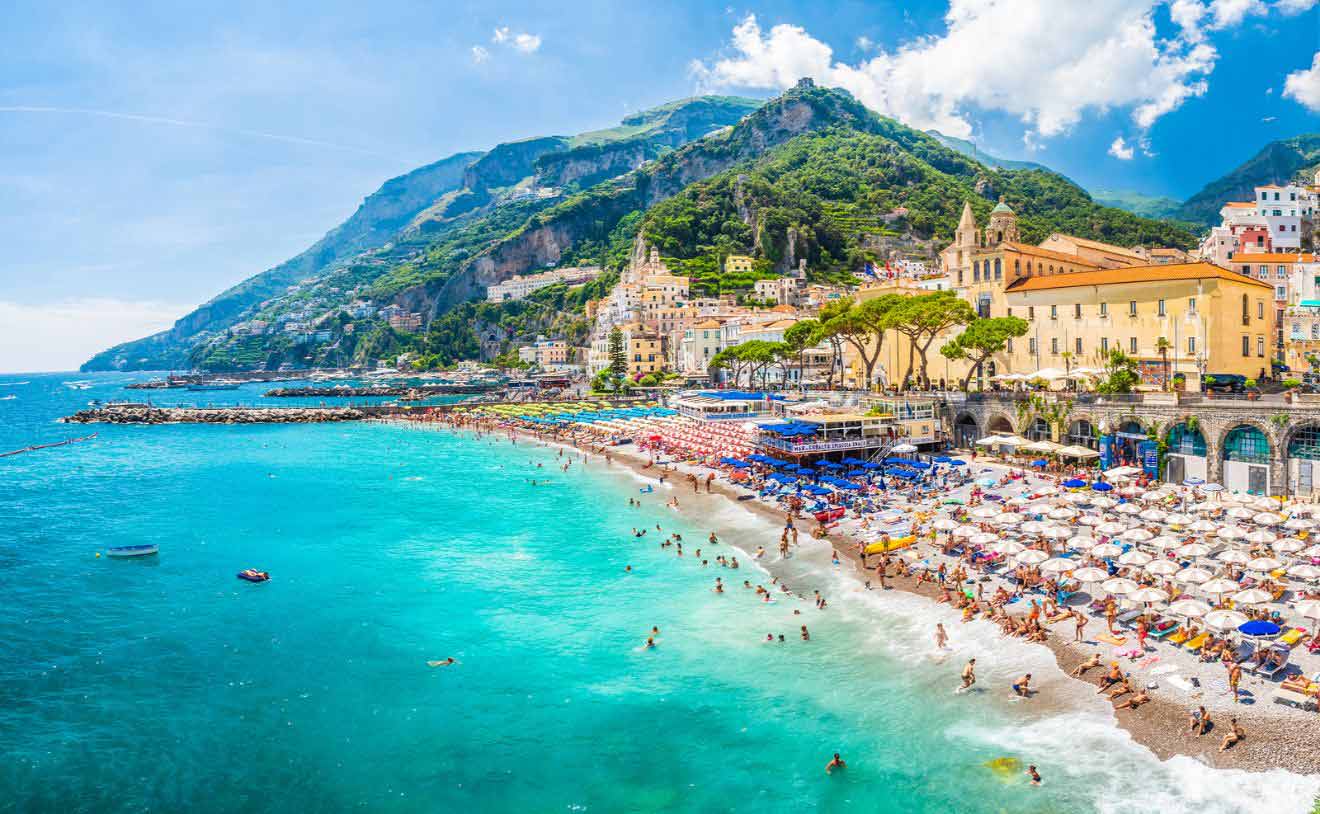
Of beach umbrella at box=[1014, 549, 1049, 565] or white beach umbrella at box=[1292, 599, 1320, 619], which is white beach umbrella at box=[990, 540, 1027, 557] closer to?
beach umbrella at box=[1014, 549, 1049, 565]

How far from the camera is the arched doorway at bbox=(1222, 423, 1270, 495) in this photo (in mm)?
34469

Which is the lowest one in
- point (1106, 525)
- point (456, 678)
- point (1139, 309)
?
point (456, 678)

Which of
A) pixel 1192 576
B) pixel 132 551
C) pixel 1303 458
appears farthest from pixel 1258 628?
pixel 132 551

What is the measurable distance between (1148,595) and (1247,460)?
19.7 meters

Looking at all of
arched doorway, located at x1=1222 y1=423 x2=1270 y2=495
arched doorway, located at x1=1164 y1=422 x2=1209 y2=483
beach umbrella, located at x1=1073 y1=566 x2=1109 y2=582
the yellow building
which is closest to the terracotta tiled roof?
the yellow building

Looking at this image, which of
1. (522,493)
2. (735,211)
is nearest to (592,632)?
(522,493)

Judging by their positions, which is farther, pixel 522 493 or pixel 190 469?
pixel 190 469

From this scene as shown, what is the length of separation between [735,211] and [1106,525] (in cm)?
14840

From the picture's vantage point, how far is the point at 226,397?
542 feet

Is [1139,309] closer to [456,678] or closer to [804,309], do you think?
[456,678]

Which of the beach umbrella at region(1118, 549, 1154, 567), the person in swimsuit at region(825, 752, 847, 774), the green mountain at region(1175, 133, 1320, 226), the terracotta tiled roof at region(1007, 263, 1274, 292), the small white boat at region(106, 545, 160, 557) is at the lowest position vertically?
the person in swimsuit at region(825, 752, 847, 774)

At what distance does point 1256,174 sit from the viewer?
556ft

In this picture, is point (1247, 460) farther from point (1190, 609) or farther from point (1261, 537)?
point (1190, 609)

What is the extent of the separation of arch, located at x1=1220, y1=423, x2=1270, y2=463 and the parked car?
740 centimetres
